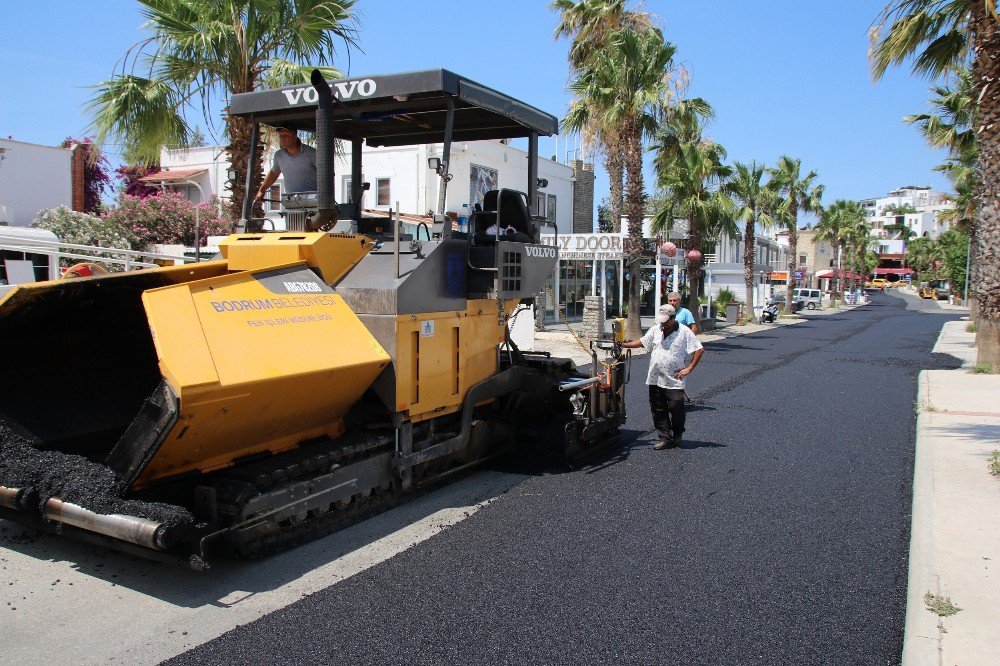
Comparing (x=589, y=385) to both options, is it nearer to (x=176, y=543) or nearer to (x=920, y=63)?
(x=176, y=543)

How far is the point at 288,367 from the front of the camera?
4.29 metres

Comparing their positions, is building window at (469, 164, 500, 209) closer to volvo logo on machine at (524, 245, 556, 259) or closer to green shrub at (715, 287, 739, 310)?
volvo logo on machine at (524, 245, 556, 259)

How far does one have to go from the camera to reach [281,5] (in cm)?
1048

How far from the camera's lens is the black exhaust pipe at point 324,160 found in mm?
5250

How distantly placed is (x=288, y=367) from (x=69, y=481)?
1303mm

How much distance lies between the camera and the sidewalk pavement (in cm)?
372

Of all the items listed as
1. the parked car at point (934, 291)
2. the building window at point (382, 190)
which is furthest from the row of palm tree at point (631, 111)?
the parked car at point (934, 291)

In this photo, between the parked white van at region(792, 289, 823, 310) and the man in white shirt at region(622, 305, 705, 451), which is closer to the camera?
the man in white shirt at region(622, 305, 705, 451)

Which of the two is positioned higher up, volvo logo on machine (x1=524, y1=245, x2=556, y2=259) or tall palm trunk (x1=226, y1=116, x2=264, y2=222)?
tall palm trunk (x1=226, y1=116, x2=264, y2=222)

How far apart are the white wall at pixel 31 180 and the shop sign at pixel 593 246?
13.7 m

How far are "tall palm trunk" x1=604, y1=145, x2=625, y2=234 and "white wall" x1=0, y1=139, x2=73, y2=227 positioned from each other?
14.7 m

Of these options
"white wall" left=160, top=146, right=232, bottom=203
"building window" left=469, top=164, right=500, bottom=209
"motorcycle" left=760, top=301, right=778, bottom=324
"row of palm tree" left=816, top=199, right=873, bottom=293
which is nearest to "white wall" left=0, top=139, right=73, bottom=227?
"white wall" left=160, top=146, right=232, bottom=203

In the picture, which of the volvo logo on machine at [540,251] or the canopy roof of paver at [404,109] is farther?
the volvo logo on machine at [540,251]

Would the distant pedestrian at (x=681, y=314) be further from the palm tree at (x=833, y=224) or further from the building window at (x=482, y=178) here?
the palm tree at (x=833, y=224)
